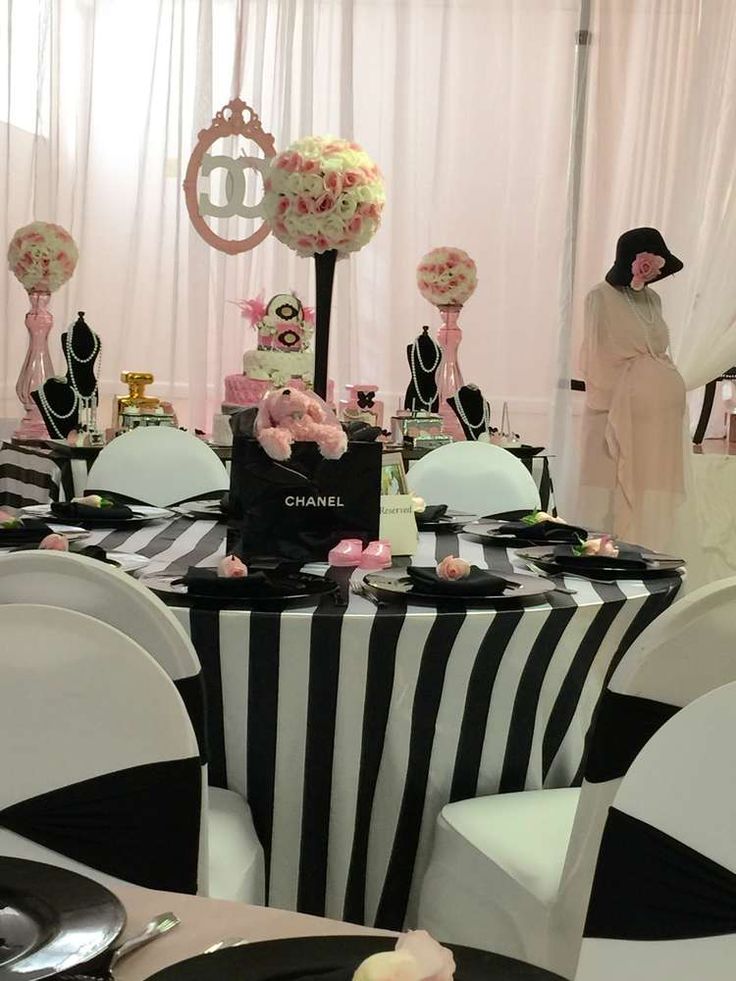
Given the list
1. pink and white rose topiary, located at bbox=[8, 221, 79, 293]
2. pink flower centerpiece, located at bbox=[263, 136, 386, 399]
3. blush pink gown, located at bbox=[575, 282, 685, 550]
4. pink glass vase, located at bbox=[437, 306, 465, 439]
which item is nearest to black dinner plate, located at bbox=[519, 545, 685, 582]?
pink flower centerpiece, located at bbox=[263, 136, 386, 399]

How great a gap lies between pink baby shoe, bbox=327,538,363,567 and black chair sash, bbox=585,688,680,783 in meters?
0.70

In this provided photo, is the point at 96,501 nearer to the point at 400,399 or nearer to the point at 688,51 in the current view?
the point at 400,399

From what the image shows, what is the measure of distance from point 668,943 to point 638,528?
4325 mm

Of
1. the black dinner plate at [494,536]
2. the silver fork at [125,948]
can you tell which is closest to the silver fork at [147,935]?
the silver fork at [125,948]

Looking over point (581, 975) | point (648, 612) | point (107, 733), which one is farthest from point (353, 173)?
point (581, 975)

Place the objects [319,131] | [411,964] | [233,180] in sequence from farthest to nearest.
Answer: [319,131] → [233,180] → [411,964]

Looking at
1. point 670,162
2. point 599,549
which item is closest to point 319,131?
point 670,162

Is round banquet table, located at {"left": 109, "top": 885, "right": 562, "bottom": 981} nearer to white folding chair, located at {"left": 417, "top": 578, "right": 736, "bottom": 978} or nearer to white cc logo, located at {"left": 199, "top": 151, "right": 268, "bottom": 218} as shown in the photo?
white folding chair, located at {"left": 417, "top": 578, "right": 736, "bottom": 978}

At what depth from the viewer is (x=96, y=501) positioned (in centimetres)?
261

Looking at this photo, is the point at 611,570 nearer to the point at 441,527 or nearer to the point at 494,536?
the point at 494,536

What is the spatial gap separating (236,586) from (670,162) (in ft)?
15.5

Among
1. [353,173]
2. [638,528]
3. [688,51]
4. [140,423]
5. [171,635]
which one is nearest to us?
[171,635]

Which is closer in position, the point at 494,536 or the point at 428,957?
the point at 428,957

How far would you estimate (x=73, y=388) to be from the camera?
4.09m
